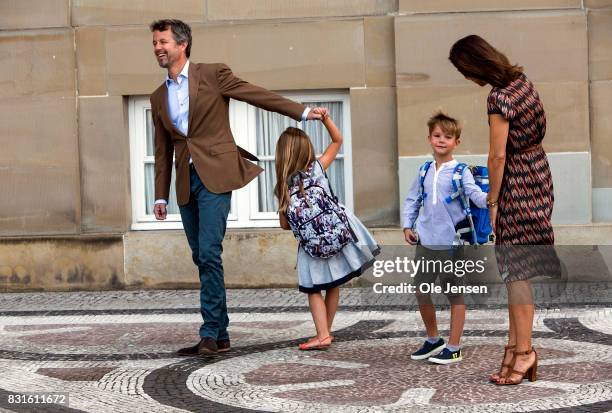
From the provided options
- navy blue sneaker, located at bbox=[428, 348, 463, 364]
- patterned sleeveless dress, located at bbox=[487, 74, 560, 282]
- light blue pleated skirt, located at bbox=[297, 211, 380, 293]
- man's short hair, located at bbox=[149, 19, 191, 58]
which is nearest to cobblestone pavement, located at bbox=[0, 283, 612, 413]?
navy blue sneaker, located at bbox=[428, 348, 463, 364]

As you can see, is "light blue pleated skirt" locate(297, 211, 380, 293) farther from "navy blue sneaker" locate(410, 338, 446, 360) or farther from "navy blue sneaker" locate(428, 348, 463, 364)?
"navy blue sneaker" locate(428, 348, 463, 364)

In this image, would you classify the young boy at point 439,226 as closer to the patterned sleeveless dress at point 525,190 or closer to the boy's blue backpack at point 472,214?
the boy's blue backpack at point 472,214

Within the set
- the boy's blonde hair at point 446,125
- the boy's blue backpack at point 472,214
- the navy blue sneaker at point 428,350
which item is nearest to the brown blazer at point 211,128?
the boy's blonde hair at point 446,125

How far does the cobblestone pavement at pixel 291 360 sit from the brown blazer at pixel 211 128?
107cm

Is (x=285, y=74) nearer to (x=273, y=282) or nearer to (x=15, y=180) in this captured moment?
(x=273, y=282)

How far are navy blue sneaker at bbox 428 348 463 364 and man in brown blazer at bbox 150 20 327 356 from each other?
141cm

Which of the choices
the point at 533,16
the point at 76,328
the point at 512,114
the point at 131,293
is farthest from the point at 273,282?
the point at 512,114

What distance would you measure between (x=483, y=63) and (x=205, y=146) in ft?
6.89

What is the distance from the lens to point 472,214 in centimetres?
721

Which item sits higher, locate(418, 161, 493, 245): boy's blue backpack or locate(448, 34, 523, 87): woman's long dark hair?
locate(448, 34, 523, 87): woman's long dark hair

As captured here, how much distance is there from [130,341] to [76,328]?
2.88 ft

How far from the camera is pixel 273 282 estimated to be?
11.2 metres

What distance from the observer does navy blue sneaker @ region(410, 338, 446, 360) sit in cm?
729

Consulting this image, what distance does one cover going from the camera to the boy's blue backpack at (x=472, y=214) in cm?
718
